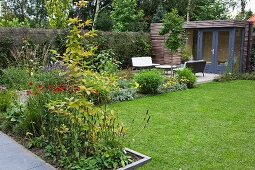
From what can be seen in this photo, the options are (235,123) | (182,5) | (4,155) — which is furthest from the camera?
(182,5)

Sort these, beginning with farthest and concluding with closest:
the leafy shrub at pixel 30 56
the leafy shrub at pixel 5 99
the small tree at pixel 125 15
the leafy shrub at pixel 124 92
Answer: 1. the small tree at pixel 125 15
2. the leafy shrub at pixel 30 56
3. the leafy shrub at pixel 124 92
4. the leafy shrub at pixel 5 99

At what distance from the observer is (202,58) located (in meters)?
12.9

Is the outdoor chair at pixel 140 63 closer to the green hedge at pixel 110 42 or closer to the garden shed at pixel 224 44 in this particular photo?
the green hedge at pixel 110 42

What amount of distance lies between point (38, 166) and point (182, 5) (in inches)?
727

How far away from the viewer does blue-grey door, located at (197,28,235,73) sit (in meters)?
11.8

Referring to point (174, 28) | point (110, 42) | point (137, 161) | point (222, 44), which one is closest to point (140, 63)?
point (110, 42)

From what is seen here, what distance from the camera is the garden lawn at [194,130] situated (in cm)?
343

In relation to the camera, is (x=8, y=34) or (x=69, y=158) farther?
(x=8, y=34)

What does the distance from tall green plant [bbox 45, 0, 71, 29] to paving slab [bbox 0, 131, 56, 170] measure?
1053 cm

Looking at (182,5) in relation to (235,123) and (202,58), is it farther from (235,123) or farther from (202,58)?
(235,123)

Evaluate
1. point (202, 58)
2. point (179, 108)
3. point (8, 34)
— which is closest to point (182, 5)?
point (202, 58)

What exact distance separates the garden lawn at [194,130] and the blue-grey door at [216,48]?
4.83 m

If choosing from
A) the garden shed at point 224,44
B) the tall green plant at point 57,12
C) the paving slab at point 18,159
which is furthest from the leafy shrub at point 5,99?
the garden shed at point 224,44

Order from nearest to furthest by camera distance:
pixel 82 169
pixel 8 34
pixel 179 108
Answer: pixel 82 169
pixel 179 108
pixel 8 34
